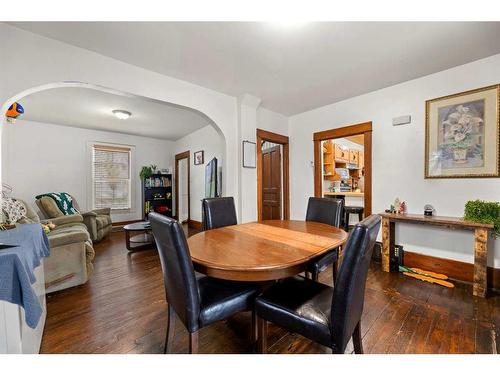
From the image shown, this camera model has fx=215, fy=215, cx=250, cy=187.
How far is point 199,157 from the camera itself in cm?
527

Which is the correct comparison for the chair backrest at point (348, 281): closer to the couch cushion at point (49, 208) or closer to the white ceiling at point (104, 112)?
the white ceiling at point (104, 112)

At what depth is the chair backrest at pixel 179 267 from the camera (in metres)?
1.03

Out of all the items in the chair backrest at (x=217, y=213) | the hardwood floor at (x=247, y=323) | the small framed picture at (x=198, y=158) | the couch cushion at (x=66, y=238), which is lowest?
the hardwood floor at (x=247, y=323)

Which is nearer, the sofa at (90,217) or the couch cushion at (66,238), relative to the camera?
the couch cushion at (66,238)

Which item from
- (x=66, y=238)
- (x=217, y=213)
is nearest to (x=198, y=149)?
(x=217, y=213)

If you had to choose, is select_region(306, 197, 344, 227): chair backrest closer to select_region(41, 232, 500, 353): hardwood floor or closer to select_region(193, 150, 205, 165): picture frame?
select_region(41, 232, 500, 353): hardwood floor

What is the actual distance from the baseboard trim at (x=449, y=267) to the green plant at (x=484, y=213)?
0.45 m

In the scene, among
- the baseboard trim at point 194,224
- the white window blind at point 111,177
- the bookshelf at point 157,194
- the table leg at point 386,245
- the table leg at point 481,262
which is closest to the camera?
the table leg at point 481,262

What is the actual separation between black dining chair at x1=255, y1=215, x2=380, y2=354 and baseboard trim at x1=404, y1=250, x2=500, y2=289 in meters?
2.13

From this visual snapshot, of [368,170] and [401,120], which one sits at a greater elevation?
[401,120]

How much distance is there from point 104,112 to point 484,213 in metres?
5.60

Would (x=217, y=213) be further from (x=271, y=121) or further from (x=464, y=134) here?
(x=464, y=134)

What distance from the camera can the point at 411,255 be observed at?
2.82 metres

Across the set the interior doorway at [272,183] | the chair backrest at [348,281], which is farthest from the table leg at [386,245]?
the chair backrest at [348,281]
